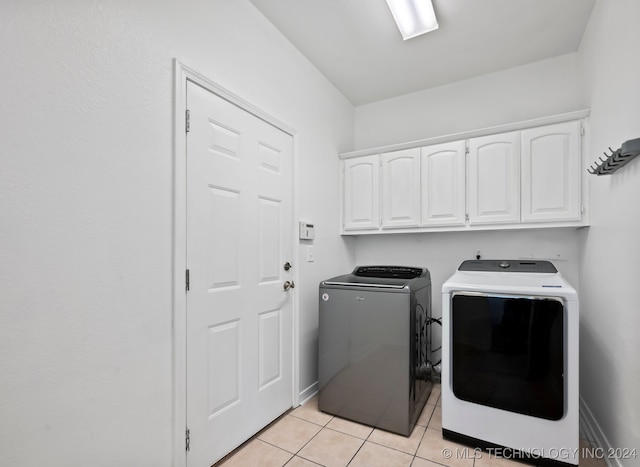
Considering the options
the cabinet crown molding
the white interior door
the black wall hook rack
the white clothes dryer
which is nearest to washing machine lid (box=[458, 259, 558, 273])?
the white clothes dryer

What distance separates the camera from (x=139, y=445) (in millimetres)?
1382

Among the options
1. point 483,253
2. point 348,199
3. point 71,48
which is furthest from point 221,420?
point 483,253

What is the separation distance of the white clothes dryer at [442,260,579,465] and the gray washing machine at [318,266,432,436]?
0.24 meters

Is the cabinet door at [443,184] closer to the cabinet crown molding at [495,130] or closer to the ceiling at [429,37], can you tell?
the cabinet crown molding at [495,130]

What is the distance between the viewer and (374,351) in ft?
7.07

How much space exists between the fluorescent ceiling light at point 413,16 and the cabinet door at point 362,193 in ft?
3.41

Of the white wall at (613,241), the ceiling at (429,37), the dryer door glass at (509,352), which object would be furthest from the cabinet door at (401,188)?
the white wall at (613,241)

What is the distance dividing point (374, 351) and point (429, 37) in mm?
2294

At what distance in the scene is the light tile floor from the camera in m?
1.78

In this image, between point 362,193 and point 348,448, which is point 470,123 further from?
point 348,448

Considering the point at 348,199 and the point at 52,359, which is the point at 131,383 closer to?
the point at 52,359

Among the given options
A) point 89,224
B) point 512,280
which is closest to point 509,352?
point 512,280

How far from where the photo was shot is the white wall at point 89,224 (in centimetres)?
105

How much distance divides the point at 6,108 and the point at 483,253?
10.2 feet
